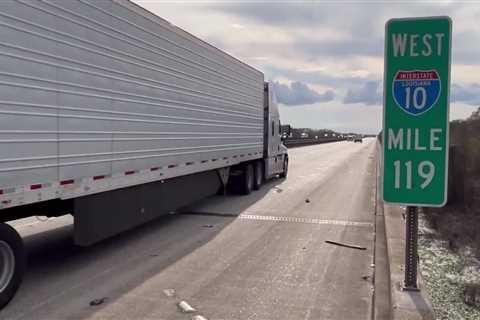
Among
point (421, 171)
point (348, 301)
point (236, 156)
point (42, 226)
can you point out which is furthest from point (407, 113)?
point (236, 156)

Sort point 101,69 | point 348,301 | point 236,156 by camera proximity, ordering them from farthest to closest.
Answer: point 236,156, point 101,69, point 348,301

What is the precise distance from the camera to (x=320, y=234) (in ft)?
31.9

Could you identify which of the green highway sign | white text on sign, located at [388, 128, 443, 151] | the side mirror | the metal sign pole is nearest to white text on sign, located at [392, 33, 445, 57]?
the green highway sign

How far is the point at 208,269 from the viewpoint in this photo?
23.5 feet

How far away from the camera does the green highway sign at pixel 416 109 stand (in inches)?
199

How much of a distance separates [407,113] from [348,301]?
2252 mm

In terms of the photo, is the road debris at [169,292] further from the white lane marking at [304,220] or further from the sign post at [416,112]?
the white lane marking at [304,220]

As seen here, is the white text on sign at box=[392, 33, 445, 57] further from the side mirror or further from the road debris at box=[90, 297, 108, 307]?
the side mirror

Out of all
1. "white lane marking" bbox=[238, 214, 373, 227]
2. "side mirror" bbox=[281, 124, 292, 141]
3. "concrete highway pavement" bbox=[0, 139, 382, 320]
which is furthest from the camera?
"side mirror" bbox=[281, 124, 292, 141]

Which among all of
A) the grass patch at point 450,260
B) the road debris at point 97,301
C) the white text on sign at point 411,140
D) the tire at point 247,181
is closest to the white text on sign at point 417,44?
the white text on sign at point 411,140

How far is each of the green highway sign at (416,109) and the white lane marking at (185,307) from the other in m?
2.42

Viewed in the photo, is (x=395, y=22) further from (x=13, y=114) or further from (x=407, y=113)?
(x=13, y=114)

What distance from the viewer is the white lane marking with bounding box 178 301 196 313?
5.47 m

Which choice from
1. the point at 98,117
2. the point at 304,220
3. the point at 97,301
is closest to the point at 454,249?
the point at 304,220
